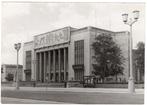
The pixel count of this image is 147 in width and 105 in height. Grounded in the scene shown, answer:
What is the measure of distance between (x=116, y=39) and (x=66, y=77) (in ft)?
45.0

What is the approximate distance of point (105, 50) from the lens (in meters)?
55.3

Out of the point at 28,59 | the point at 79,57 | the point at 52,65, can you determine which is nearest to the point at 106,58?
the point at 79,57

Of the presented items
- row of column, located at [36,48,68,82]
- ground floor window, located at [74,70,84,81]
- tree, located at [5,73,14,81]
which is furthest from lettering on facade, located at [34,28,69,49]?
tree, located at [5,73,14,81]

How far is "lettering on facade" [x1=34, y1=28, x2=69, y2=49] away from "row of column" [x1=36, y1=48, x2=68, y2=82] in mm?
1964

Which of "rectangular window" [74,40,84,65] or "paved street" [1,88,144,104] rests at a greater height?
"rectangular window" [74,40,84,65]

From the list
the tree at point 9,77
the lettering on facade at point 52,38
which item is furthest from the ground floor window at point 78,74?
the tree at point 9,77

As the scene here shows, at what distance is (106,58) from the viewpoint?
5434 centimetres

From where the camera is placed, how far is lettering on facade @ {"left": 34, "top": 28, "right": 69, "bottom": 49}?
6880cm

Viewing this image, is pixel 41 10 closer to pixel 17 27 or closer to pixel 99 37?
pixel 17 27

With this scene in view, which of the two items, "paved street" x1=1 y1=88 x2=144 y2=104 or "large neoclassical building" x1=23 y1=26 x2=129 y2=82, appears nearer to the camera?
"paved street" x1=1 y1=88 x2=144 y2=104

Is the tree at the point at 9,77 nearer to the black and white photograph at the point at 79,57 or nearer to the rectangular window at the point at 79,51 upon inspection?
the black and white photograph at the point at 79,57

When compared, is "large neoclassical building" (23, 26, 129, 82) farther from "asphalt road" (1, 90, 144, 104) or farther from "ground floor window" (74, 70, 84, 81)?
"asphalt road" (1, 90, 144, 104)

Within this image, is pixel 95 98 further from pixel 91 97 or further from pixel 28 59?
pixel 28 59

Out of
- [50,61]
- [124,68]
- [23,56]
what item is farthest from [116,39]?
[23,56]
